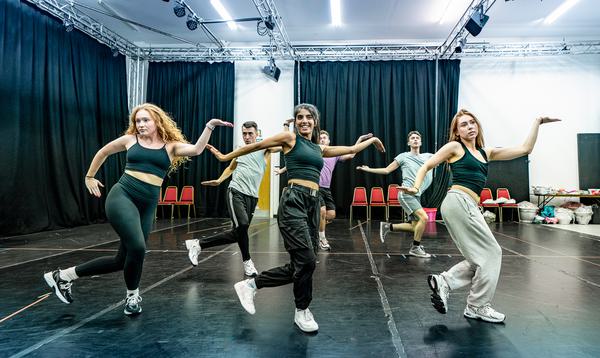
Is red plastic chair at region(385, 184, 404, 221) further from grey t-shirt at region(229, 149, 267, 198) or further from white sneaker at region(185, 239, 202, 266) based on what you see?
white sneaker at region(185, 239, 202, 266)

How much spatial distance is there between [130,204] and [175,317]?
2.66 feet

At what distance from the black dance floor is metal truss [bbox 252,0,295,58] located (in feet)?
20.4

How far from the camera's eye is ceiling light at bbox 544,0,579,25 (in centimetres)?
851

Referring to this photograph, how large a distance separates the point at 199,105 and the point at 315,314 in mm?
10146

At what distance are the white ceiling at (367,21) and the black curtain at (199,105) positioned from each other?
2.95 ft

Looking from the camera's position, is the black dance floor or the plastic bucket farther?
the plastic bucket

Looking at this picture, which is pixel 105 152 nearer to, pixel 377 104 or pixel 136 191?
pixel 136 191

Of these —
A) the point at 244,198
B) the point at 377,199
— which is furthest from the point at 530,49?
the point at 244,198

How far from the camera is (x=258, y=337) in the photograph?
2033 mm

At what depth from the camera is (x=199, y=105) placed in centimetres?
1141

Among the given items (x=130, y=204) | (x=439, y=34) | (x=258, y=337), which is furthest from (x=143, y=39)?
(x=258, y=337)

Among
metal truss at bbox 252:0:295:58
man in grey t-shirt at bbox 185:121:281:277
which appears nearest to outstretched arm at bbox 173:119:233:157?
man in grey t-shirt at bbox 185:121:281:277

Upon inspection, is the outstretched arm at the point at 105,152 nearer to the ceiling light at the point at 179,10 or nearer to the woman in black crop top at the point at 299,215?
the woman in black crop top at the point at 299,215

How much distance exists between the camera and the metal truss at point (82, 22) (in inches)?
301
